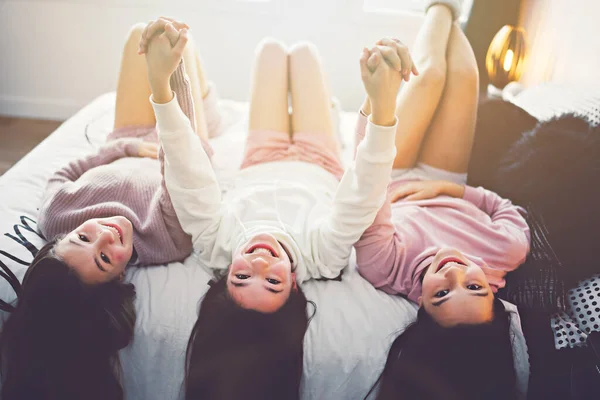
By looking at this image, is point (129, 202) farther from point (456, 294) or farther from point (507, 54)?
point (507, 54)

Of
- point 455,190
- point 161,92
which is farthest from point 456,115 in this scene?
point 161,92

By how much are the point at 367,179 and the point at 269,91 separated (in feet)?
1.97

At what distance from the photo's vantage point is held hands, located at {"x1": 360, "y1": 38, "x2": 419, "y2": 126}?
33.3 inches

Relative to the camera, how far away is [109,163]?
130cm

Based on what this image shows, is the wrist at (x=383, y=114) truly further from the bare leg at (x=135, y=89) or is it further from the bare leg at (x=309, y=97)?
the bare leg at (x=135, y=89)

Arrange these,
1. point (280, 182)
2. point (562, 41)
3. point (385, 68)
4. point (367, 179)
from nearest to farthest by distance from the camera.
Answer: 1. point (385, 68)
2. point (367, 179)
3. point (280, 182)
4. point (562, 41)

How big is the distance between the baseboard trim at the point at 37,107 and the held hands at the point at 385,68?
81.5 inches

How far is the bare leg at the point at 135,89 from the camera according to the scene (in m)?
1.36

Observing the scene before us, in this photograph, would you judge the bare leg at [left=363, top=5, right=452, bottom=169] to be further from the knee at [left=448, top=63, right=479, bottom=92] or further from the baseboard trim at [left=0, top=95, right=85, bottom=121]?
the baseboard trim at [left=0, top=95, right=85, bottom=121]

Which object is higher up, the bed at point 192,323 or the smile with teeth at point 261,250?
the smile with teeth at point 261,250

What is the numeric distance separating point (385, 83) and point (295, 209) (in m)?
0.44

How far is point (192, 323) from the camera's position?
94 cm

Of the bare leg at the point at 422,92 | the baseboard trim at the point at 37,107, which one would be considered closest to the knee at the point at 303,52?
the bare leg at the point at 422,92

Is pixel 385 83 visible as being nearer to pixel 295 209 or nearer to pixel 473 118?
pixel 295 209
